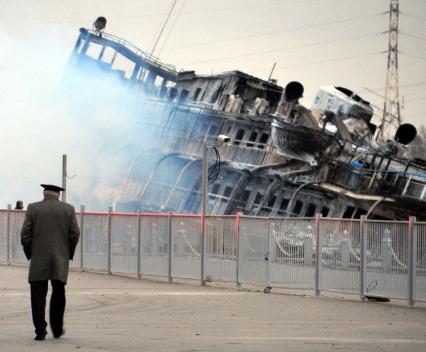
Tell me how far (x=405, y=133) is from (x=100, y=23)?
2439 centimetres

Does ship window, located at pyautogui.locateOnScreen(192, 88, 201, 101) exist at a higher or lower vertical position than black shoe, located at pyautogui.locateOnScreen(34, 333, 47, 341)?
higher

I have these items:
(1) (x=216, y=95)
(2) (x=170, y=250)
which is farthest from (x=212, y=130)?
(2) (x=170, y=250)

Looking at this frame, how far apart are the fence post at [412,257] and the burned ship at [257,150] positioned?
26786 mm

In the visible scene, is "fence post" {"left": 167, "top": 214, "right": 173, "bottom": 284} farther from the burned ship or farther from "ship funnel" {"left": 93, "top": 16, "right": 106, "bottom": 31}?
"ship funnel" {"left": 93, "top": 16, "right": 106, "bottom": 31}

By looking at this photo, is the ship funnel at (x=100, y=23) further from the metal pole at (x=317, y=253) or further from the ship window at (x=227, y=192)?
the metal pole at (x=317, y=253)

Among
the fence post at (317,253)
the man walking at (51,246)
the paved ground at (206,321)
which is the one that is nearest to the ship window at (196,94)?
the paved ground at (206,321)

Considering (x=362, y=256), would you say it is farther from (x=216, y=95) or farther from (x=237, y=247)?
(x=216, y=95)

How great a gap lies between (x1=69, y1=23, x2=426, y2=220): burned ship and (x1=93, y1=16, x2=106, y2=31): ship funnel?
467 millimetres

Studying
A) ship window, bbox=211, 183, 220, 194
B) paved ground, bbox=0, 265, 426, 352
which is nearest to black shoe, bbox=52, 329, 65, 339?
paved ground, bbox=0, 265, 426, 352

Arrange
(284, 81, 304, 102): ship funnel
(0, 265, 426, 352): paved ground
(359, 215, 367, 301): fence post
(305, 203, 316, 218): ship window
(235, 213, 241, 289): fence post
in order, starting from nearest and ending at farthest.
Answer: (0, 265, 426, 352): paved ground
(359, 215, 367, 301): fence post
(235, 213, 241, 289): fence post
(284, 81, 304, 102): ship funnel
(305, 203, 316, 218): ship window

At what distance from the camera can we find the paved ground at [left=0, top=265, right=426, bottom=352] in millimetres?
12820

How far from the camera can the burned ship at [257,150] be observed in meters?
56.7

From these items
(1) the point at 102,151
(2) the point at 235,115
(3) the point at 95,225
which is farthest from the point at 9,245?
(1) the point at 102,151

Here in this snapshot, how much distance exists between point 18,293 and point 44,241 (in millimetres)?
8793
